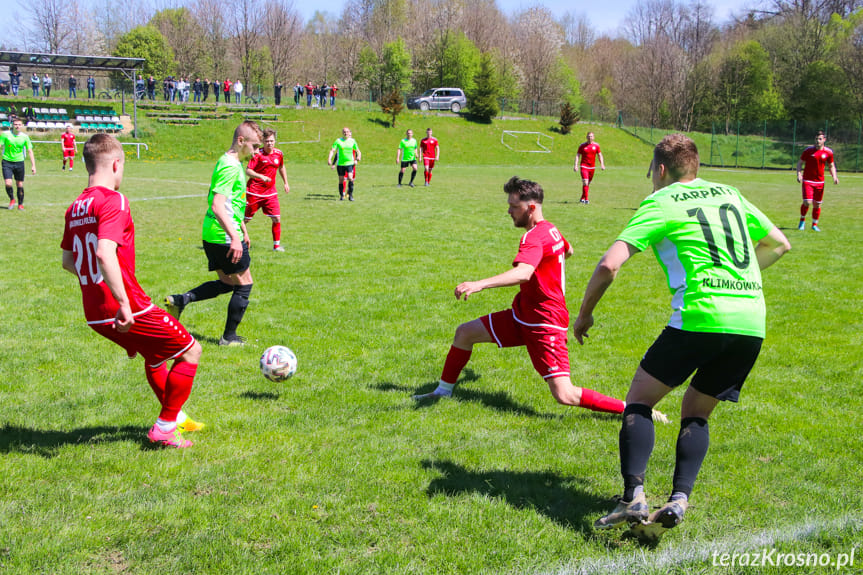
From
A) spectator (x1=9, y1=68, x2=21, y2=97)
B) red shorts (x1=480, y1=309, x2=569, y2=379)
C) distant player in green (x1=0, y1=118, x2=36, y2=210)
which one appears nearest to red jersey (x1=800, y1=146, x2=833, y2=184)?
red shorts (x1=480, y1=309, x2=569, y2=379)

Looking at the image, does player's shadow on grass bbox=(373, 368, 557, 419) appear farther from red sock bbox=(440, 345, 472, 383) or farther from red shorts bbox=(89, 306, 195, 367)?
red shorts bbox=(89, 306, 195, 367)

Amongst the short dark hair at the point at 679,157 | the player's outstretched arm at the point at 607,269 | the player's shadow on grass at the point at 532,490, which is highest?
the short dark hair at the point at 679,157

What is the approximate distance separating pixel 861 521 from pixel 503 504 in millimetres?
1886

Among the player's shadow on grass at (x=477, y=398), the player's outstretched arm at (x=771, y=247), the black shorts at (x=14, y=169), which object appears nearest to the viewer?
the player's outstretched arm at (x=771, y=247)

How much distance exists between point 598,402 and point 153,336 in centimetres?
306

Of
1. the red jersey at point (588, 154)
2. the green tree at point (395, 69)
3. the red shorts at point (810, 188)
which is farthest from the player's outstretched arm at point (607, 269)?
the green tree at point (395, 69)

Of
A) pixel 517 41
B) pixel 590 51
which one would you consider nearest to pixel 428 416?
pixel 517 41

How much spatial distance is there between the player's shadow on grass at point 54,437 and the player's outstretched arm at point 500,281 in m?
2.33

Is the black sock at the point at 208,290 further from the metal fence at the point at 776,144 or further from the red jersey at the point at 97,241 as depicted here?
the metal fence at the point at 776,144

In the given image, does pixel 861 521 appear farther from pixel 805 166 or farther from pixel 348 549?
pixel 805 166

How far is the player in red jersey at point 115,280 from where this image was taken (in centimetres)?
366

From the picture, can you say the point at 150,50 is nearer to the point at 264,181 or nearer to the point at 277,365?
the point at 264,181

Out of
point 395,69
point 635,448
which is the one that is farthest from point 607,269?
point 395,69

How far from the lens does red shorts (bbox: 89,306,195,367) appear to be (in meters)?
3.93
